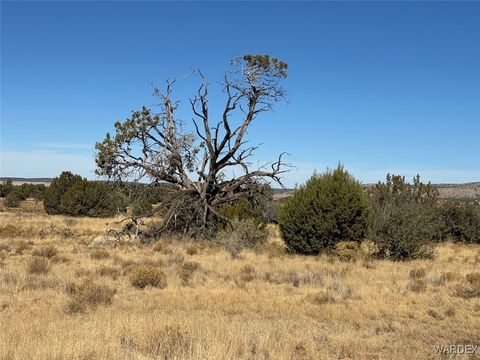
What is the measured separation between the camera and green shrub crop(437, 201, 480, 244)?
29266 mm

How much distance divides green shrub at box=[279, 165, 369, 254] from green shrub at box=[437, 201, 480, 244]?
479 inches

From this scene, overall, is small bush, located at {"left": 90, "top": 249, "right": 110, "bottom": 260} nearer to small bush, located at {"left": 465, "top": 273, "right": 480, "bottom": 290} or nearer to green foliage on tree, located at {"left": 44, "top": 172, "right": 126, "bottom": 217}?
small bush, located at {"left": 465, "top": 273, "right": 480, "bottom": 290}

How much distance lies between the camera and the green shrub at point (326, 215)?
18812 millimetres

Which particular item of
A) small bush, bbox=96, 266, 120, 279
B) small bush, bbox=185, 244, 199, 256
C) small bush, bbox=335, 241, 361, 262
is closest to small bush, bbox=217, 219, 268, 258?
small bush, bbox=185, 244, 199, 256

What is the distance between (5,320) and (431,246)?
1614 centimetres

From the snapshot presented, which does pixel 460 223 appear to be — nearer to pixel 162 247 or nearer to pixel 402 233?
pixel 402 233

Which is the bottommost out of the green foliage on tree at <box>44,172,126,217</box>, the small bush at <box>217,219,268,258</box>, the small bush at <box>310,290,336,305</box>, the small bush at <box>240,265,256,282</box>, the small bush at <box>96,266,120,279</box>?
the small bush at <box>310,290,336,305</box>

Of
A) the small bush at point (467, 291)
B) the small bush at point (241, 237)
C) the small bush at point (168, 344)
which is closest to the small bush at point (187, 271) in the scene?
the small bush at point (241, 237)

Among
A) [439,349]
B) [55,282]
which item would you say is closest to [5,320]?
[55,282]

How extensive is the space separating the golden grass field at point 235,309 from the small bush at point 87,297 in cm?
3

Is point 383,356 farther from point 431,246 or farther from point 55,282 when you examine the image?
point 431,246

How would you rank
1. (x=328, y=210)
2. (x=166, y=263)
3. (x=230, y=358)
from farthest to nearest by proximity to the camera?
1. (x=328, y=210)
2. (x=166, y=263)
3. (x=230, y=358)

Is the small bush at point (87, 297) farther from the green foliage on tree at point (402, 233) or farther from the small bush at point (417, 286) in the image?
the green foliage on tree at point (402, 233)

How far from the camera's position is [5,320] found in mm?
8031
